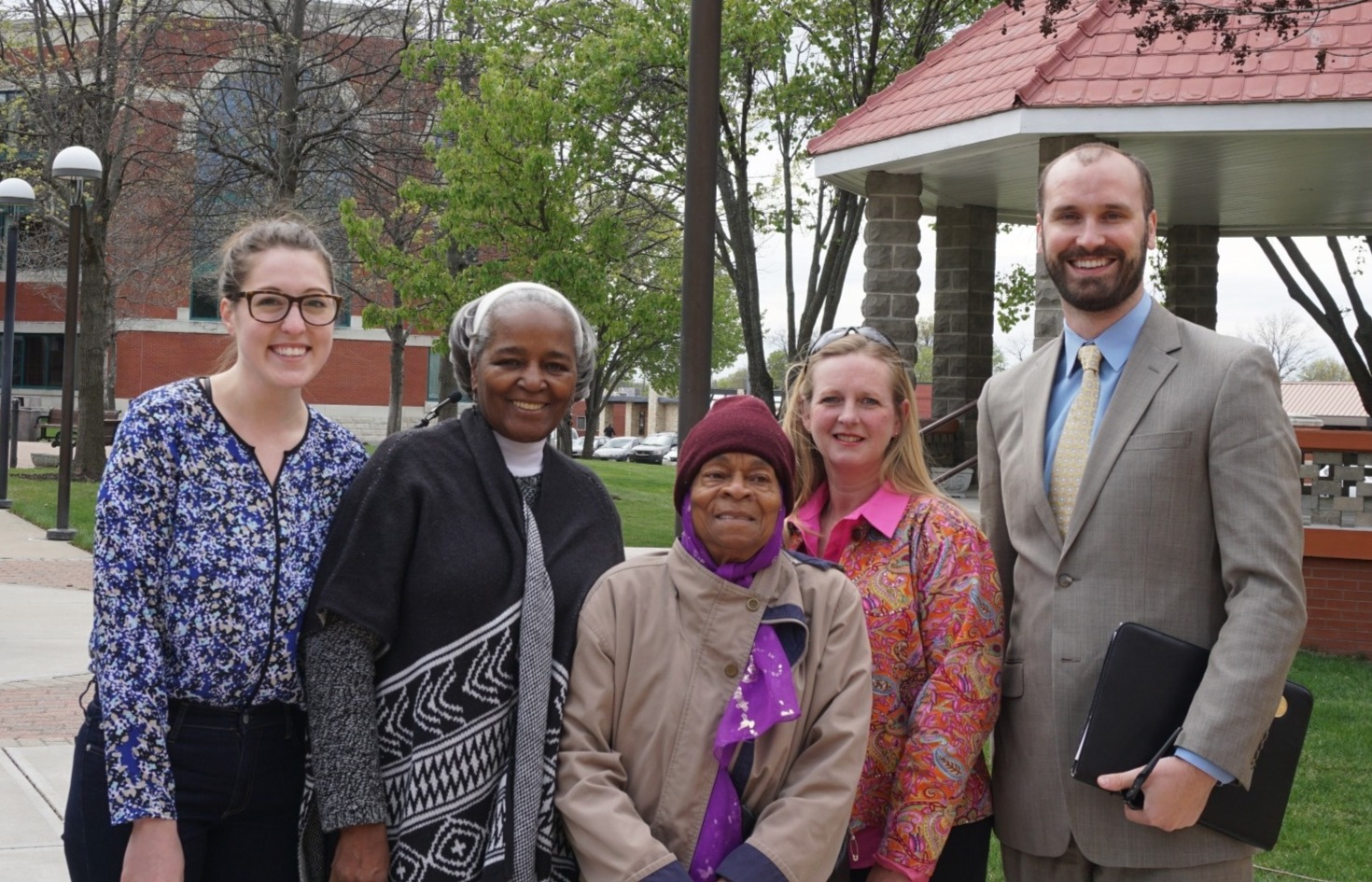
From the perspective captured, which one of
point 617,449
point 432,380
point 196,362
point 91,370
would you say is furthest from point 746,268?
point 617,449

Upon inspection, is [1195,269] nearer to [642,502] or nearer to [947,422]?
[947,422]

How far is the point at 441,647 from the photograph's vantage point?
274 cm

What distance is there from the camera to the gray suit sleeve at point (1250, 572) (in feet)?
8.85

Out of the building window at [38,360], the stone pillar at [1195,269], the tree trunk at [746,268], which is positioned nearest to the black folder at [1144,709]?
the stone pillar at [1195,269]

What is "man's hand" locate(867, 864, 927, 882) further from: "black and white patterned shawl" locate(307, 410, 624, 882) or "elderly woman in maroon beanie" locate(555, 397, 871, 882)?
"black and white patterned shawl" locate(307, 410, 624, 882)

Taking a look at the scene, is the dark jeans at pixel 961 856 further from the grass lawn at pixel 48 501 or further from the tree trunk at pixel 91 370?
the tree trunk at pixel 91 370

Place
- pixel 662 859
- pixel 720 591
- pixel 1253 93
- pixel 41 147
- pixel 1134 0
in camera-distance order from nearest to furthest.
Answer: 1. pixel 662 859
2. pixel 720 591
3. pixel 1134 0
4. pixel 1253 93
5. pixel 41 147

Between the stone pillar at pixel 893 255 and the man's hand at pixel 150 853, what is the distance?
33.4 ft

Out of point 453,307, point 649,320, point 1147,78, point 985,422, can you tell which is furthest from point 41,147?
point 985,422

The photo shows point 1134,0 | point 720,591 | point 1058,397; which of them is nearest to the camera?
point 720,591

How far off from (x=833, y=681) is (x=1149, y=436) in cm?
84

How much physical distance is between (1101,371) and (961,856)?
1151 mm

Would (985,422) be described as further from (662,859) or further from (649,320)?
(649,320)

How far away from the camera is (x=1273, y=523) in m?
2.73
